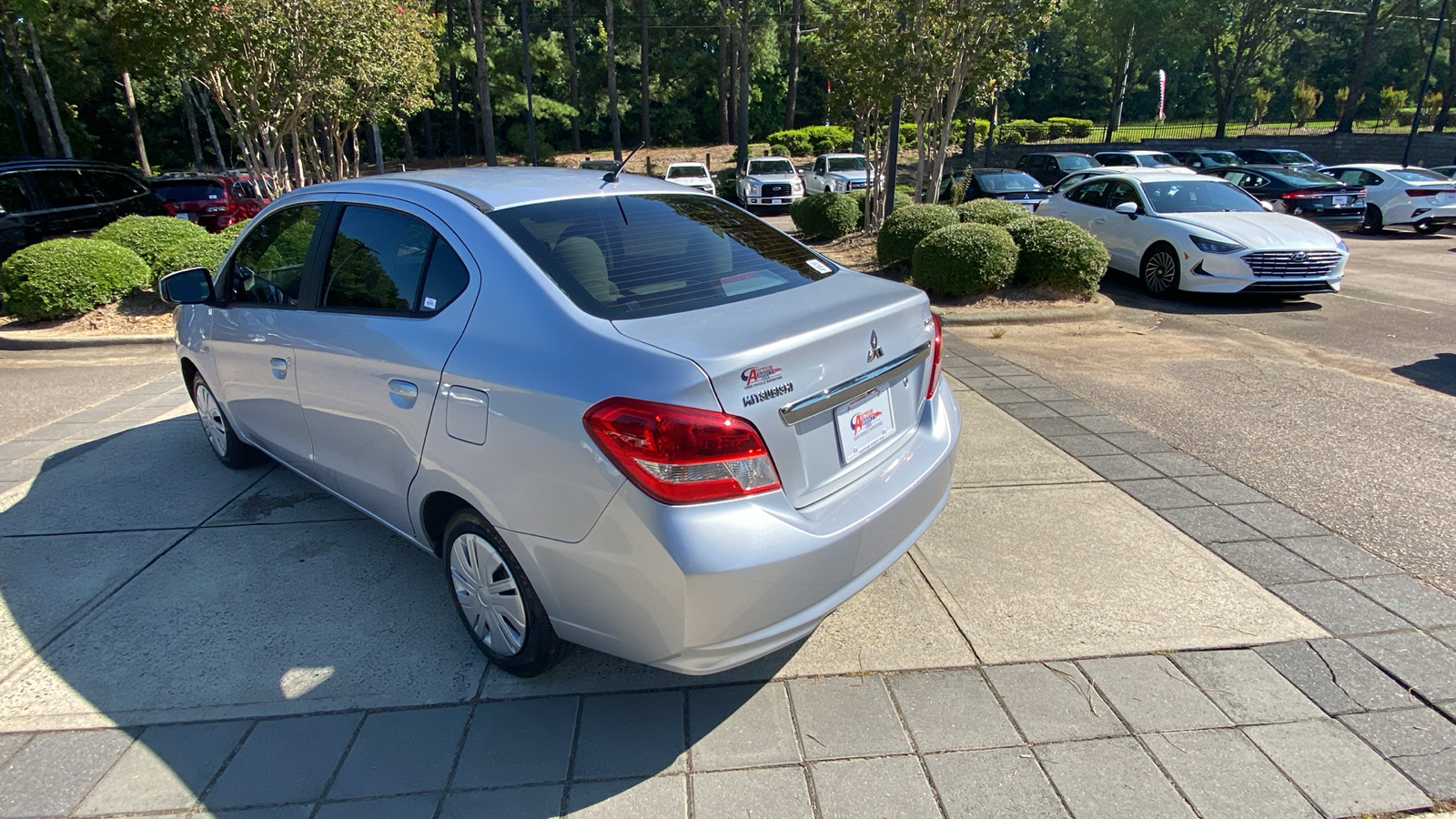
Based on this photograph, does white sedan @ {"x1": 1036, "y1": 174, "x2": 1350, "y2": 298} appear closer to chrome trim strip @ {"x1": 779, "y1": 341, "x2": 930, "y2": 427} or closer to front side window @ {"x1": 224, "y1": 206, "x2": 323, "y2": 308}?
chrome trim strip @ {"x1": 779, "y1": 341, "x2": 930, "y2": 427}

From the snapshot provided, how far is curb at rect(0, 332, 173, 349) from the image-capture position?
8336 millimetres

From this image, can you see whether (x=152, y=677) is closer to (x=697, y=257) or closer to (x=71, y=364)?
(x=697, y=257)

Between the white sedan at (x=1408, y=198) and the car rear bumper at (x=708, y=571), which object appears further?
the white sedan at (x=1408, y=198)

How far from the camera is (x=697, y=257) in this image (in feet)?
9.98

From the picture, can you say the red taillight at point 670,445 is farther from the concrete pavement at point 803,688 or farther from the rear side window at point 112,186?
the rear side window at point 112,186

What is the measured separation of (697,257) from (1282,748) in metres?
2.53

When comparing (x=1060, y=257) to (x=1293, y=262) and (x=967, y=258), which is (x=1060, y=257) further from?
(x=1293, y=262)

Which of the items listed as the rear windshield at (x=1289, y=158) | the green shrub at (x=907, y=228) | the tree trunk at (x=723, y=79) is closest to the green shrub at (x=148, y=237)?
the green shrub at (x=907, y=228)

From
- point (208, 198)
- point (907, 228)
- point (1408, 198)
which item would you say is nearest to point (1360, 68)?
point (1408, 198)

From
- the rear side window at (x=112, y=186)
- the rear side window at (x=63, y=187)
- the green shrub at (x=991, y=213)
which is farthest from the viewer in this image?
the rear side window at (x=112, y=186)

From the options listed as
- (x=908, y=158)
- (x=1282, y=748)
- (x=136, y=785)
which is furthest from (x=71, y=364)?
(x=908, y=158)

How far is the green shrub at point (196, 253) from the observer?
30.1 ft

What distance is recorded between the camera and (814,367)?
8.12ft

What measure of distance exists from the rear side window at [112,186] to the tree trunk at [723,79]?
33301 millimetres
